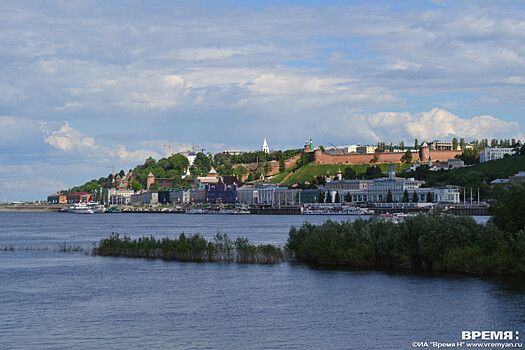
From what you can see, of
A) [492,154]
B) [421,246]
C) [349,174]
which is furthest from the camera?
[349,174]

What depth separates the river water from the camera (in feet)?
70.3

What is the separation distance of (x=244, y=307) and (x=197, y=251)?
13810 millimetres

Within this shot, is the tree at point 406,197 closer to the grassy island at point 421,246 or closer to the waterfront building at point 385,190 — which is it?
the waterfront building at point 385,190

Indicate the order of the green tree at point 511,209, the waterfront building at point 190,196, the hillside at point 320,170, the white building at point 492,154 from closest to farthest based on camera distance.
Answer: the green tree at point 511,209 → the white building at point 492,154 → the hillside at point 320,170 → the waterfront building at point 190,196

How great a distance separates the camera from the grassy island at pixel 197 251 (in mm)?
38625

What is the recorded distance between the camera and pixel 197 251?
3981cm

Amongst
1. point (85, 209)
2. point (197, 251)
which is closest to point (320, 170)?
point (85, 209)

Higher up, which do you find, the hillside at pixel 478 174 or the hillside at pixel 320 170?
the hillside at pixel 320 170

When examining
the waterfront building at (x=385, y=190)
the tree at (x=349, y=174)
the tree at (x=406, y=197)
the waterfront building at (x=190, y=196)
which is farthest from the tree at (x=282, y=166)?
the tree at (x=406, y=197)

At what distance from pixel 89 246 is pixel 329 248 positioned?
20.4m

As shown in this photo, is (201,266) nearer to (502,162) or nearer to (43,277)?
(43,277)

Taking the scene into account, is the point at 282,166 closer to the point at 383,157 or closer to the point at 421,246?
the point at 383,157

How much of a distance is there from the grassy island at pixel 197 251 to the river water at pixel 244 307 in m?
1.51

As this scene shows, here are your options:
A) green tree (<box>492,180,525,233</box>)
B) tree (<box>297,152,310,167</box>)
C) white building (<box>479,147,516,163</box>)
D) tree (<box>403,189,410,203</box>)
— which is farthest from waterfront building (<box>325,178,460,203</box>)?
green tree (<box>492,180,525,233</box>)
